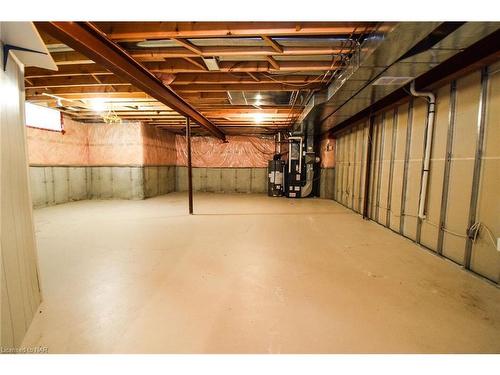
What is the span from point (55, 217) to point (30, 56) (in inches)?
158

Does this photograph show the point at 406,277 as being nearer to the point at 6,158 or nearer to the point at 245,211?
the point at 6,158

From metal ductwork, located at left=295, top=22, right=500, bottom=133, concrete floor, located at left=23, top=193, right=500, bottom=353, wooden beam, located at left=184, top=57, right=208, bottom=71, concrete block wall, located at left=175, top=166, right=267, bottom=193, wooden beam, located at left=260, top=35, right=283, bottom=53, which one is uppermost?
wooden beam, located at left=184, top=57, right=208, bottom=71

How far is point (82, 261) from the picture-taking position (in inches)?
95.5

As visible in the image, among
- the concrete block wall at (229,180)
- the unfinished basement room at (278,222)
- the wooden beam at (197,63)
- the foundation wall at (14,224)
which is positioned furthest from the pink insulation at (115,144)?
the foundation wall at (14,224)

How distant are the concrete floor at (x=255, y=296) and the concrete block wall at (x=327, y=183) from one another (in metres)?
3.76

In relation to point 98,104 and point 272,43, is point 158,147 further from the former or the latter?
point 272,43

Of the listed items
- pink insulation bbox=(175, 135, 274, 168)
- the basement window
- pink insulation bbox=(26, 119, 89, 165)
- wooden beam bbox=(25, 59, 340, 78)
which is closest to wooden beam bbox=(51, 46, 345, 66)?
wooden beam bbox=(25, 59, 340, 78)

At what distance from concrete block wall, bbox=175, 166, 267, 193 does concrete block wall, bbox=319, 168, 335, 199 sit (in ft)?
7.16

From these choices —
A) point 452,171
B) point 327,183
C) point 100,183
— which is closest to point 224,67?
point 452,171

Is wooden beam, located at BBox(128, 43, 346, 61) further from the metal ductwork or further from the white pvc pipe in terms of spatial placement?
the white pvc pipe

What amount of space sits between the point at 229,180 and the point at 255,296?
6.98 m

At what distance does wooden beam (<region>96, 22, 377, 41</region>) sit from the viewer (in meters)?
1.93

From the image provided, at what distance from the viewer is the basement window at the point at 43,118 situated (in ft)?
16.3

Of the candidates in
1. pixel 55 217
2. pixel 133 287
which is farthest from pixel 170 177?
pixel 133 287
